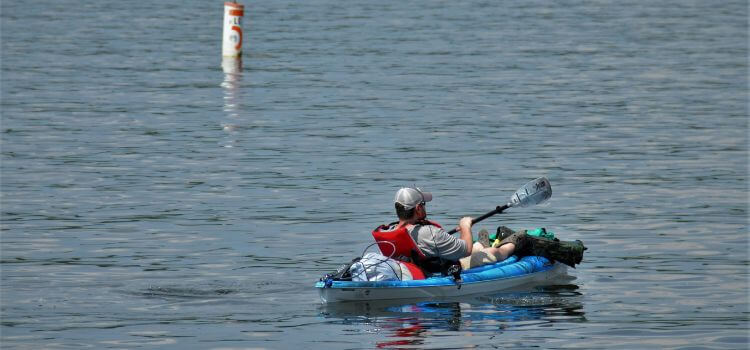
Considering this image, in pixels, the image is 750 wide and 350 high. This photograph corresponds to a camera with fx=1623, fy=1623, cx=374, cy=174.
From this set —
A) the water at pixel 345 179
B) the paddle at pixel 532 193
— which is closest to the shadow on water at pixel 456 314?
the water at pixel 345 179

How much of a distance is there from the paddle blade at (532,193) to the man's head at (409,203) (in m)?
2.88

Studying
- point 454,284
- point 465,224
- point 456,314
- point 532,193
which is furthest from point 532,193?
point 456,314

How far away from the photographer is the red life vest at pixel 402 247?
17.4 metres

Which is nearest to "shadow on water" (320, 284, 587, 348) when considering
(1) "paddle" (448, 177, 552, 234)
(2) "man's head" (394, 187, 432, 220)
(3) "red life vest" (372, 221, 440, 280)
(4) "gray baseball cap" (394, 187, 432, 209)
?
(3) "red life vest" (372, 221, 440, 280)

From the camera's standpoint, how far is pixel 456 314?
17.2 meters

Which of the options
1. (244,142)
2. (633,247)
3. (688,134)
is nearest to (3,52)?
(244,142)

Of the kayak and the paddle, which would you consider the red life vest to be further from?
the paddle

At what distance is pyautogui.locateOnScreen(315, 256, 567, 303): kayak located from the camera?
680 inches

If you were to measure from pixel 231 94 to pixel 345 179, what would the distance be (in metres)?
15.0

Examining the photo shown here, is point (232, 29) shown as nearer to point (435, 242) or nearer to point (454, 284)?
point (454, 284)

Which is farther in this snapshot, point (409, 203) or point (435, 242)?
point (435, 242)

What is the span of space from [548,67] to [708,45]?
983 centimetres

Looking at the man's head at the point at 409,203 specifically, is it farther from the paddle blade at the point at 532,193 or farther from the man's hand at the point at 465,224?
the paddle blade at the point at 532,193

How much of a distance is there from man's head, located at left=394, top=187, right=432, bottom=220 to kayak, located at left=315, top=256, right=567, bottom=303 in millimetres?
720
